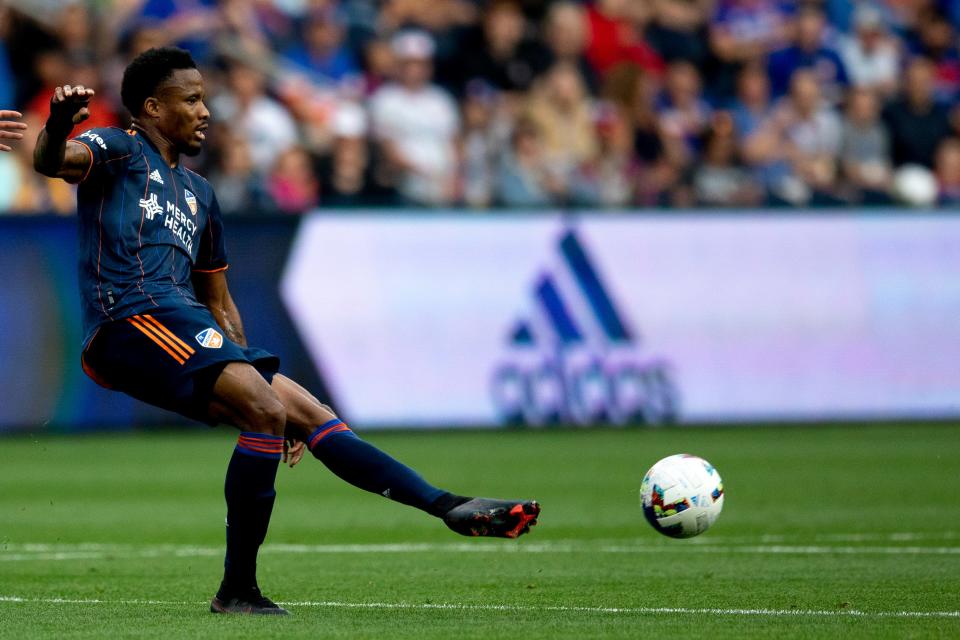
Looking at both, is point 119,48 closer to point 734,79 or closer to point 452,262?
point 452,262

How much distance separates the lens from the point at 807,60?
21.0 metres

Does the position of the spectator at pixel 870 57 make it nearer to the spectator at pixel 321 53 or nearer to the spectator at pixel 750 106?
the spectator at pixel 750 106

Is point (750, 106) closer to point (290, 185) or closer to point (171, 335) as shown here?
point (290, 185)

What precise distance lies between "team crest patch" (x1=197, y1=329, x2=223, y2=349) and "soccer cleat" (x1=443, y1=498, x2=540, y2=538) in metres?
1.14

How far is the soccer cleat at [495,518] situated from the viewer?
6.46m

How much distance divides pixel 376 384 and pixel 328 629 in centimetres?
1042

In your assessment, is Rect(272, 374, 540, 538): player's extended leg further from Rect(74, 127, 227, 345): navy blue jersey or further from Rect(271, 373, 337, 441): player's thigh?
Rect(74, 127, 227, 345): navy blue jersey

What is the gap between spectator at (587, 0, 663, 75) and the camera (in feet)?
67.2

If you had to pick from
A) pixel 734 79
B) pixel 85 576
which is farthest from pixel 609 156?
pixel 85 576

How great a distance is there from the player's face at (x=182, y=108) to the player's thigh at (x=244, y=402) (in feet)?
3.33

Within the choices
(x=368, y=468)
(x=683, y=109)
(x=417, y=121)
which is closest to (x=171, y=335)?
(x=368, y=468)

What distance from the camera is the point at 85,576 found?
8.29m

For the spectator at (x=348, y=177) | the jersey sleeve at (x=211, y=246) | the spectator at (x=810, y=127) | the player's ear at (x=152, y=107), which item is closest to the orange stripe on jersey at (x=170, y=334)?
the jersey sleeve at (x=211, y=246)

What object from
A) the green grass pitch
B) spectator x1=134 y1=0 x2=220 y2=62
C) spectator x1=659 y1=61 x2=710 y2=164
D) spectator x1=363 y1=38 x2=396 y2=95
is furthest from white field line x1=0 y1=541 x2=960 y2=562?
spectator x1=659 y1=61 x2=710 y2=164
